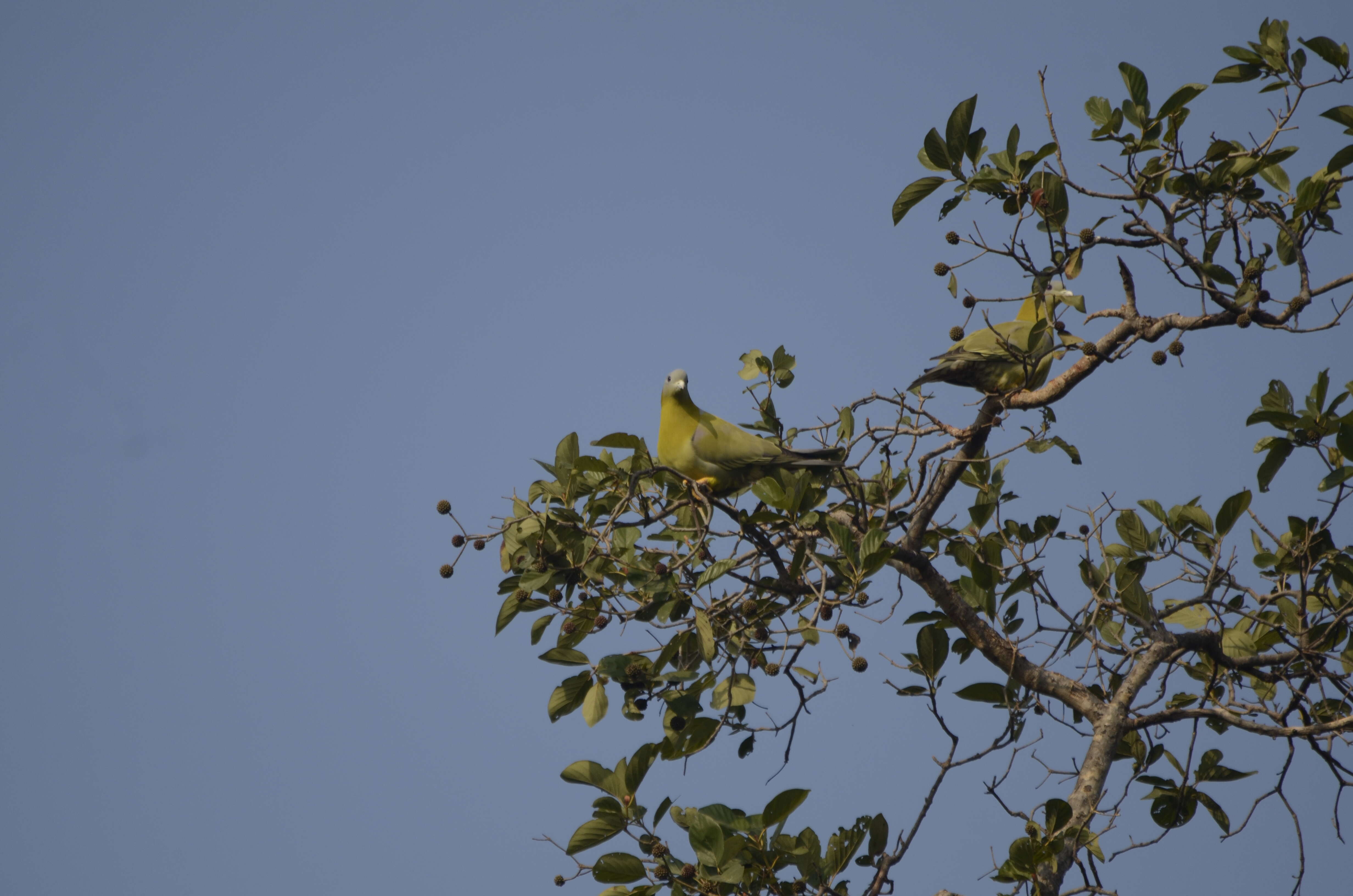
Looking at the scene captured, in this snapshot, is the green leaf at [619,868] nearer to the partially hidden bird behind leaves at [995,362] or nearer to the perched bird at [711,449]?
the perched bird at [711,449]

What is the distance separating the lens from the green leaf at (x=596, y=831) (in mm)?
3395

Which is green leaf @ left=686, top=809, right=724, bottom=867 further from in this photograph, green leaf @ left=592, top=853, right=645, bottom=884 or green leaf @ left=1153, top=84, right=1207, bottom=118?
green leaf @ left=1153, top=84, right=1207, bottom=118

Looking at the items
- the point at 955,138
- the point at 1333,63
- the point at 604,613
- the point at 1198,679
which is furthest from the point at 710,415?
the point at 1333,63

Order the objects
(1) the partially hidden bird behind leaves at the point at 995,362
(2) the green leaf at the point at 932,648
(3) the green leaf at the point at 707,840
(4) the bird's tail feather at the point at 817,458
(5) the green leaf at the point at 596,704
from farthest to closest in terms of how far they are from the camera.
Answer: (1) the partially hidden bird behind leaves at the point at 995,362 < (4) the bird's tail feather at the point at 817,458 < (2) the green leaf at the point at 932,648 < (5) the green leaf at the point at 596,704 < (3) the green leaf at the point at 707,840

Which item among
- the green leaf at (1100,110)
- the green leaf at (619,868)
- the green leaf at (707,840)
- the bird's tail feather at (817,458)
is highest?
the green leaf at (1100,110)

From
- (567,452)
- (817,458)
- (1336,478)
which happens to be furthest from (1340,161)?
(567,452)

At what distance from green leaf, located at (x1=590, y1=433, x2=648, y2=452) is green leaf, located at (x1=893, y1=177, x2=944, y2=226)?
1310 mm

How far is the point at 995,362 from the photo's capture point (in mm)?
5109

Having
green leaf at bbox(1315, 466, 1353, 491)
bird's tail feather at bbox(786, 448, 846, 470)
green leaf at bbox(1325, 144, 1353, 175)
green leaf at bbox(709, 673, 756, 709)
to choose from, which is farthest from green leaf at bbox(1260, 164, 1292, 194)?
green leaf at bbox(709, 673, 756, 709)

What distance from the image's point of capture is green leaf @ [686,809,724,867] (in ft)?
10.6

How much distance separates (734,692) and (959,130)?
88.3 inches

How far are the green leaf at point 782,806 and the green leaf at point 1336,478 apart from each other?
2.39 meters

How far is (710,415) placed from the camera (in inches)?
200

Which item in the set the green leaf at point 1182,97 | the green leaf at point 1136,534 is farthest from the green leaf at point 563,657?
the green leaf at point 1182,97
